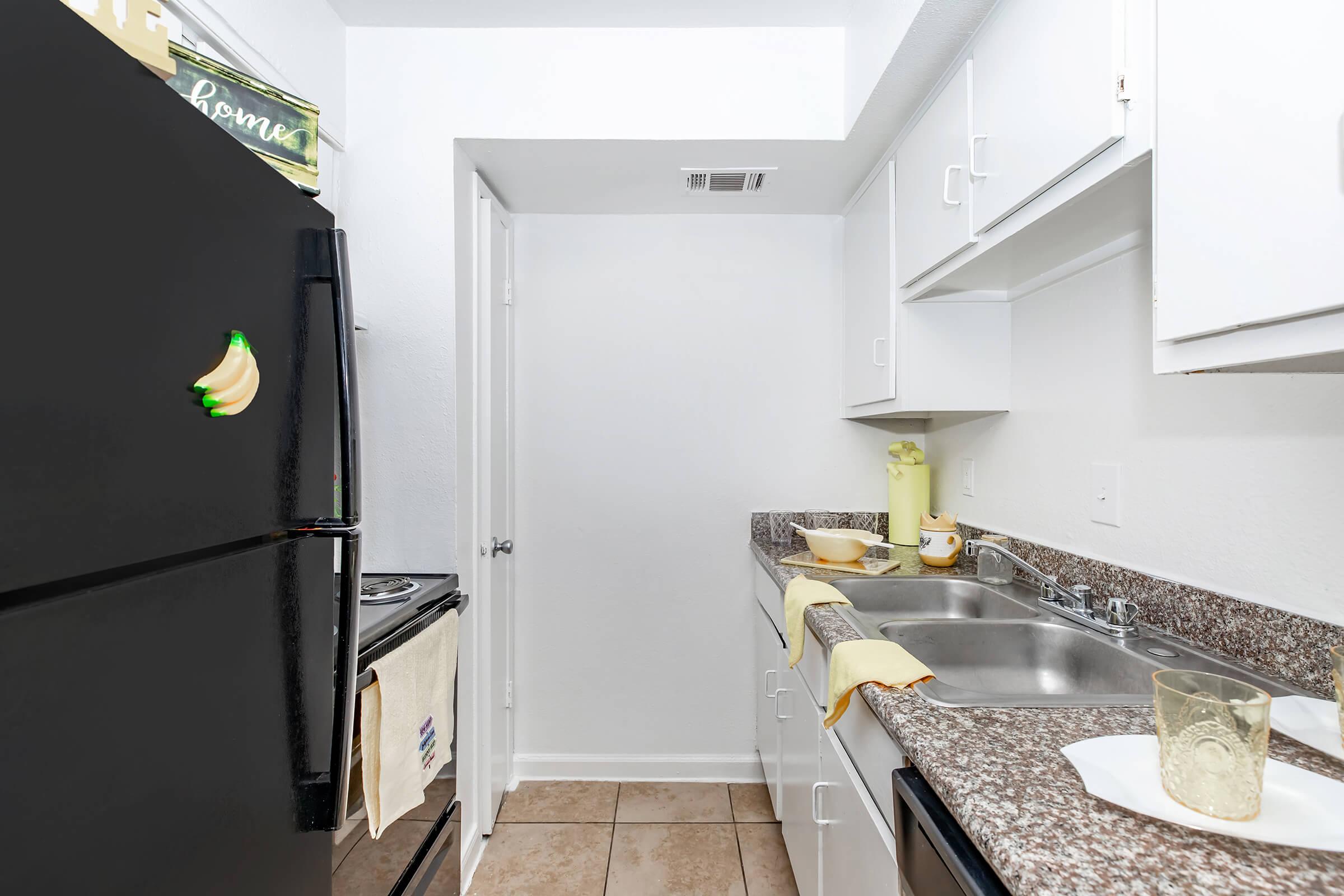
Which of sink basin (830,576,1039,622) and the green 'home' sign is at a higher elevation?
the green 'home' sign

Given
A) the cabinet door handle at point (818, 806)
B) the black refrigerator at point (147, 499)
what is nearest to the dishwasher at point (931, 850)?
the cabinet door handle at point (818, 806)

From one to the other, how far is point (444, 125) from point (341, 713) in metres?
1.62

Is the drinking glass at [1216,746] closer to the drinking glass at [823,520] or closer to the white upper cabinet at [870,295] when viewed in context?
the white upper cabinet at [870,295]

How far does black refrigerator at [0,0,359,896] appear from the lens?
43 centimetres

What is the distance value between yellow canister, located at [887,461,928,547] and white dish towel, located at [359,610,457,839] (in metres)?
1.53

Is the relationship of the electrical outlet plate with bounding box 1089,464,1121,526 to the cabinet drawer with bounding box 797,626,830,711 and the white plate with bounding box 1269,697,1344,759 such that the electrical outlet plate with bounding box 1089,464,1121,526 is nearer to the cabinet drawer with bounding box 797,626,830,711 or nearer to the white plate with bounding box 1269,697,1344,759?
the white plate with bounding box 1269,697,1344,759

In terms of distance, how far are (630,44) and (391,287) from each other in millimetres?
971

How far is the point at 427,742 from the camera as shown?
1420mm

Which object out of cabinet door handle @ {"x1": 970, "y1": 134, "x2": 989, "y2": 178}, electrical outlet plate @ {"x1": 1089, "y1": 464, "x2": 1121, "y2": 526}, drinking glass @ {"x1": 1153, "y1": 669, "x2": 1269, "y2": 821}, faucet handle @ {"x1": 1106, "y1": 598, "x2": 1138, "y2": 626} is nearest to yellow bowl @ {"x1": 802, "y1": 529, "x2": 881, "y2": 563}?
electrical outlet plate @ {"x1": 1089, "y1": 464, "x2": 1121, "y2": 526}

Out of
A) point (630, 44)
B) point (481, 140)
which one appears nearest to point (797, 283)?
point (630, 44)

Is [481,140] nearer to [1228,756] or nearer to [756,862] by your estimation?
[1228,756]

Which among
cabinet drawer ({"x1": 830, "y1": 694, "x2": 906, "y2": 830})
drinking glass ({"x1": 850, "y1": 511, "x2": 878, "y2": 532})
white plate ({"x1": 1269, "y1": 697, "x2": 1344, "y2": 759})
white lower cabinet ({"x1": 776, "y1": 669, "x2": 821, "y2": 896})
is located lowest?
white lower cabinet ({"x1": 776, "y1": 669, "x2": 821, "y2": 896})

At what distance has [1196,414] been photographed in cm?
118

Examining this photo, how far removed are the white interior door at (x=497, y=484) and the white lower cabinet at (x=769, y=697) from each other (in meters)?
0.91
